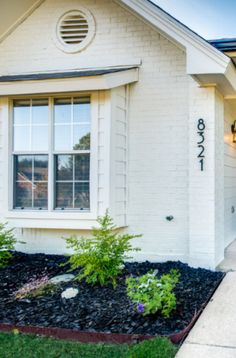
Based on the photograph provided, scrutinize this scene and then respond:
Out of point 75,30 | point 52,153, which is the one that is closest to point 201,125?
point 52,153

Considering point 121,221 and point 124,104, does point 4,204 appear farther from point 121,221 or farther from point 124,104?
point 124,104

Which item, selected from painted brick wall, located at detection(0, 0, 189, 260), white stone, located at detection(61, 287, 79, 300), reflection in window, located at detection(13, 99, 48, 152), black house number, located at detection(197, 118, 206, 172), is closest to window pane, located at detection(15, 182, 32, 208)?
reflection in window, located at detection(13, 99, 48, 152)

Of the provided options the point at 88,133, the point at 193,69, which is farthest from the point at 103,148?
the point at 193,69

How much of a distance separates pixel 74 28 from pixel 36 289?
4496mm

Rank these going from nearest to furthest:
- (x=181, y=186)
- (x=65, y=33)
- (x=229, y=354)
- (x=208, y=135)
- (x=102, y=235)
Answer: (x=229, y=354) → (x=102, y=235) → (x=208, y=135) → (x=181, y=186) → (x=65, y=33)

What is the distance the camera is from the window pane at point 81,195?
286 inches

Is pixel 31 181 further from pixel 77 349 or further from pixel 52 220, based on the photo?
pixel 77 349

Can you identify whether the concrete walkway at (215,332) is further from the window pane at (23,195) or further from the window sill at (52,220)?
the window pane at (23,195)

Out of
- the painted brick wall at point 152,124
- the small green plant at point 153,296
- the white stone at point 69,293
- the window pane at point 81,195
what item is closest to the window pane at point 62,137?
the window pane at point 81,195

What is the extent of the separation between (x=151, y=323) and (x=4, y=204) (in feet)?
12.8

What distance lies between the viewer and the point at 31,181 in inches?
297

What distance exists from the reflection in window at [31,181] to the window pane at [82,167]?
54 centimetres

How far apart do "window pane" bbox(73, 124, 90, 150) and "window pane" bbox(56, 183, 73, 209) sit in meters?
0.64

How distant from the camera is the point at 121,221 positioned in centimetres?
734
